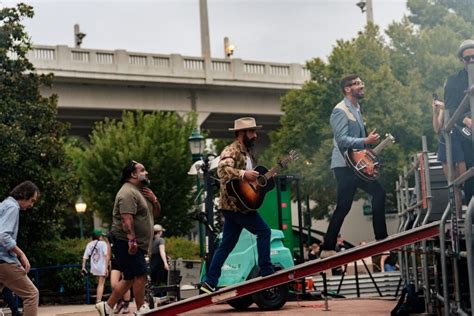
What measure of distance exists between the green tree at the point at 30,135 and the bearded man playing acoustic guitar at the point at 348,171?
52.5 ft

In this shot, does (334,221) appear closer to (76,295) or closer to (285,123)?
(76,295)

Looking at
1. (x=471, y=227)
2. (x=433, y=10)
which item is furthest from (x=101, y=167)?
(x=471, y=227)

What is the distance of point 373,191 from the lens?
9.97 meters

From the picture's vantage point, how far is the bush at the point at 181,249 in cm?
2872

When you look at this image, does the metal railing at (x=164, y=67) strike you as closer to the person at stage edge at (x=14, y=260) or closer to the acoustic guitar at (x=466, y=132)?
the person at stage edge at (x=14, y=260)

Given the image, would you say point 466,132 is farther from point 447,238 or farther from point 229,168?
point 229,168

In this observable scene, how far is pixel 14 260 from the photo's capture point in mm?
10211

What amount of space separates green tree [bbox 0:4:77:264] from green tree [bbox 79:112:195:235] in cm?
1449

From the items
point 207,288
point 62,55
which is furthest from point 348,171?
point 62,55

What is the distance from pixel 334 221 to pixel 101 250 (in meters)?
10.3

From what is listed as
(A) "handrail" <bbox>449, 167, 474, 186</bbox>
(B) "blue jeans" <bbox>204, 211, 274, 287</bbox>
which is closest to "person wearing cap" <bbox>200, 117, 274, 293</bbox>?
(B) "blue jeans" <bbox>204, 211, 274, 287</bbox>

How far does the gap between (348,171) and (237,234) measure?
1.23 meters

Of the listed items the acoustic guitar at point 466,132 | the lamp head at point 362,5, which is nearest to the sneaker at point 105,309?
the acoustic guitar at point 466,132

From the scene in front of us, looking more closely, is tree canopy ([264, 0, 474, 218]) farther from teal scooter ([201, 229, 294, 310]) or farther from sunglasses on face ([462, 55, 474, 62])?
sunglasses on face ([462, 55, 474, 62])
